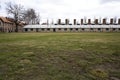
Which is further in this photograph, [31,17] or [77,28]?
[31,17]

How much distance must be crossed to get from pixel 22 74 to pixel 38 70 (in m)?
0.68

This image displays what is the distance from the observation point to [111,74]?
207 inches

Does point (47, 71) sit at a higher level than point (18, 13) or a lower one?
lower

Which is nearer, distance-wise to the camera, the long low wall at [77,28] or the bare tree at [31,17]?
the long low wall at [77,28]

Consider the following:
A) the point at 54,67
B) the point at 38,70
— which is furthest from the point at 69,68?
the point at 38,70

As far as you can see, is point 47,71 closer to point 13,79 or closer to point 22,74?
point 22,74

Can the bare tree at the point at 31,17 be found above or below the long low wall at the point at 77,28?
above

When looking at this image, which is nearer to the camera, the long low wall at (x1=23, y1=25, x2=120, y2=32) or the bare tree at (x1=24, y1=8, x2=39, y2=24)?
the long low wall at (x1=23, y1=25, x2=120, y2=32)

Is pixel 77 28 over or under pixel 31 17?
under

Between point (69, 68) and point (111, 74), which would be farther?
point (69, 68)

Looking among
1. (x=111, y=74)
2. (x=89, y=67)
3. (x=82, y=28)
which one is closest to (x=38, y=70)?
(x=89, y=67)

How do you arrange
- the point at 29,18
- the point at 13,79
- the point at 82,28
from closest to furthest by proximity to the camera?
the point at 13,79, the point at 82,28, the point at 29,18

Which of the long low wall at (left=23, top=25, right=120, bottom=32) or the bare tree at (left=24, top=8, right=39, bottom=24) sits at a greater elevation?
the bare tree at (left=24, top=8, right=39, bottom=24)

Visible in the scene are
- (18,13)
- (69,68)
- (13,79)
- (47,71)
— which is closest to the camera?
(13,79)
